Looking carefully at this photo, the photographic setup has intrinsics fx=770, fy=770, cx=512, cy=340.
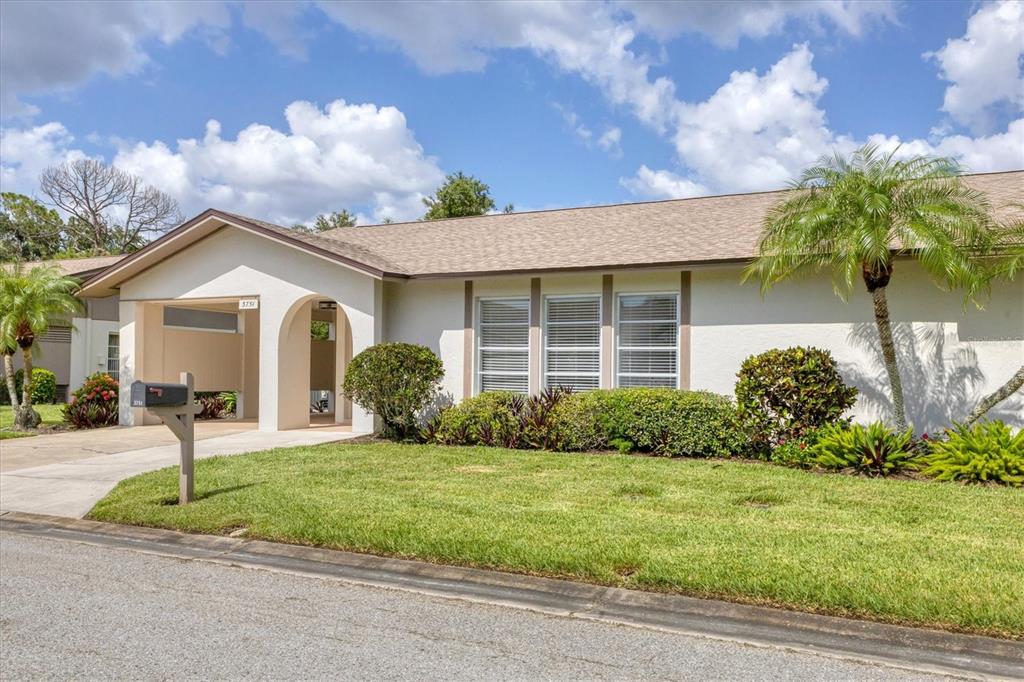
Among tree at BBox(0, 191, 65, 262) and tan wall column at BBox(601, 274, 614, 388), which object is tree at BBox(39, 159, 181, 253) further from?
tan wall column at BBox(601, 274, 614, 388)

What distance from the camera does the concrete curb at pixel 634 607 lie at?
4289 mm

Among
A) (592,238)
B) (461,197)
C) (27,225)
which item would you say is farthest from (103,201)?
(592,238)

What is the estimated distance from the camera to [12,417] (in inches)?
782

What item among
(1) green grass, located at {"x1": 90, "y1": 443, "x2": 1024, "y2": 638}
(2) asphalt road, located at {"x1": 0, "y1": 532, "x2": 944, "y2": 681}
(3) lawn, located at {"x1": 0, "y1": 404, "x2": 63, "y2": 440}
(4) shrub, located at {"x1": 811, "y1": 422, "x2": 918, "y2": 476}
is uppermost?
(4) shrub, located at {"x1": 811, "y1": 422, "x2": 918, "y2": 476}

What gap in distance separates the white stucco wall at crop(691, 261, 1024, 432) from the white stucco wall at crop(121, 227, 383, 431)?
21.4 feet

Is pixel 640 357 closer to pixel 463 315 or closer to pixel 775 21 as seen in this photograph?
pixel 463 315


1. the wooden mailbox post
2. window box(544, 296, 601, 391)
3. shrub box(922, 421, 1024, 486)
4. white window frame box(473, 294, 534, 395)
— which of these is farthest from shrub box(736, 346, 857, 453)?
the wooden mailbox post

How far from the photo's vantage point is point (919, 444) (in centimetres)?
1085

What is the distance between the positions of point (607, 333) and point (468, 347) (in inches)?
111

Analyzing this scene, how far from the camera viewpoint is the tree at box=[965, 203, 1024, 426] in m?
10.2

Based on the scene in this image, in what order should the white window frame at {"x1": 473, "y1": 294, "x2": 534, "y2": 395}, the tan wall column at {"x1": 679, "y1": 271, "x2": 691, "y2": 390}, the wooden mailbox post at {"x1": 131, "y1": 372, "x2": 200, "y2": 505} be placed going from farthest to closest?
the white window frame at {"x1": 473, "y1": 294, "x2": 534, "y2": 395} < the tan wall column at {"x1": 679, "y1": 271, "x2": 691, "y2": 390} < the wooden mailbox post at {"x1": 131, "y1": 372, "x2": 200, "y2": 505}

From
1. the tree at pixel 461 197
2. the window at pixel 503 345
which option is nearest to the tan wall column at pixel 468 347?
the window at pixel 503 345

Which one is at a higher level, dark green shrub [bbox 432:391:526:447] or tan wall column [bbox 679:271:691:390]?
tan wall column [bbox 679:271:691:390]

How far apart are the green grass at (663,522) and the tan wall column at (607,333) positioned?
2.93m
